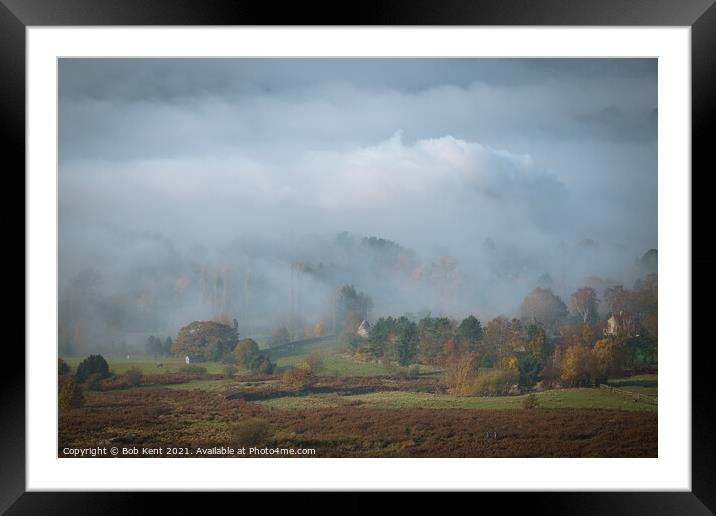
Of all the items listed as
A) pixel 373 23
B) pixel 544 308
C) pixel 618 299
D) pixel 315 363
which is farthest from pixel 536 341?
pixel 373 23

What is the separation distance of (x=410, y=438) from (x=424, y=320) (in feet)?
2.69

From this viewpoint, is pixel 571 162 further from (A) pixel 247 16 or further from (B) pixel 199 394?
(B) pixel 199 394

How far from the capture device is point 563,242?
3258 millimetres

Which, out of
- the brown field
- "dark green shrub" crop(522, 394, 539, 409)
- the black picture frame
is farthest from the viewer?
"dark green shrub" crop(522, 394, 539, 409)

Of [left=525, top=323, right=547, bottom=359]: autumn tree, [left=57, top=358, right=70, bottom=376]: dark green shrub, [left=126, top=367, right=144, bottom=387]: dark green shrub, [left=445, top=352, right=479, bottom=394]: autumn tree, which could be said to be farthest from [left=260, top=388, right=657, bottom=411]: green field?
[left=57, top=358, right=70, bottom=376]: dark green shrub

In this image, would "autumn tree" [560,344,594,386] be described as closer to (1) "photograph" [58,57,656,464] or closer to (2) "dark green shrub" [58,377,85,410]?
(1) "photograph" [58,57,656,464]

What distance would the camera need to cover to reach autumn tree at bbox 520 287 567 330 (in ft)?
10.7

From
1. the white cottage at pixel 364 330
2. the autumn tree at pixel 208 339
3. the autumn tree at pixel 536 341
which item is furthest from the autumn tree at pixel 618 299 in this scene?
the autumn tree at pixel 208 339

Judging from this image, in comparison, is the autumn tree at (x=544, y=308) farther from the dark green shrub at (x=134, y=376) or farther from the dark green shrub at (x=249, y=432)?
the dark green shrub at (x=134, y=376)

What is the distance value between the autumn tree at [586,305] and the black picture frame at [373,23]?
79 cm

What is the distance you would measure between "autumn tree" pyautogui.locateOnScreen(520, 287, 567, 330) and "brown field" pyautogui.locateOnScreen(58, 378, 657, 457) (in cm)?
64

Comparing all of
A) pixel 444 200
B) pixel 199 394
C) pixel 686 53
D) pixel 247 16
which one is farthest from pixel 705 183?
pixel 199 394

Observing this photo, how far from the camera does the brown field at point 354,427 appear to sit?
311 centimetres

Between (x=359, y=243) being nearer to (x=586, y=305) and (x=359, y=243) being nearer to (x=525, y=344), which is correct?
(x=525, y=344)
